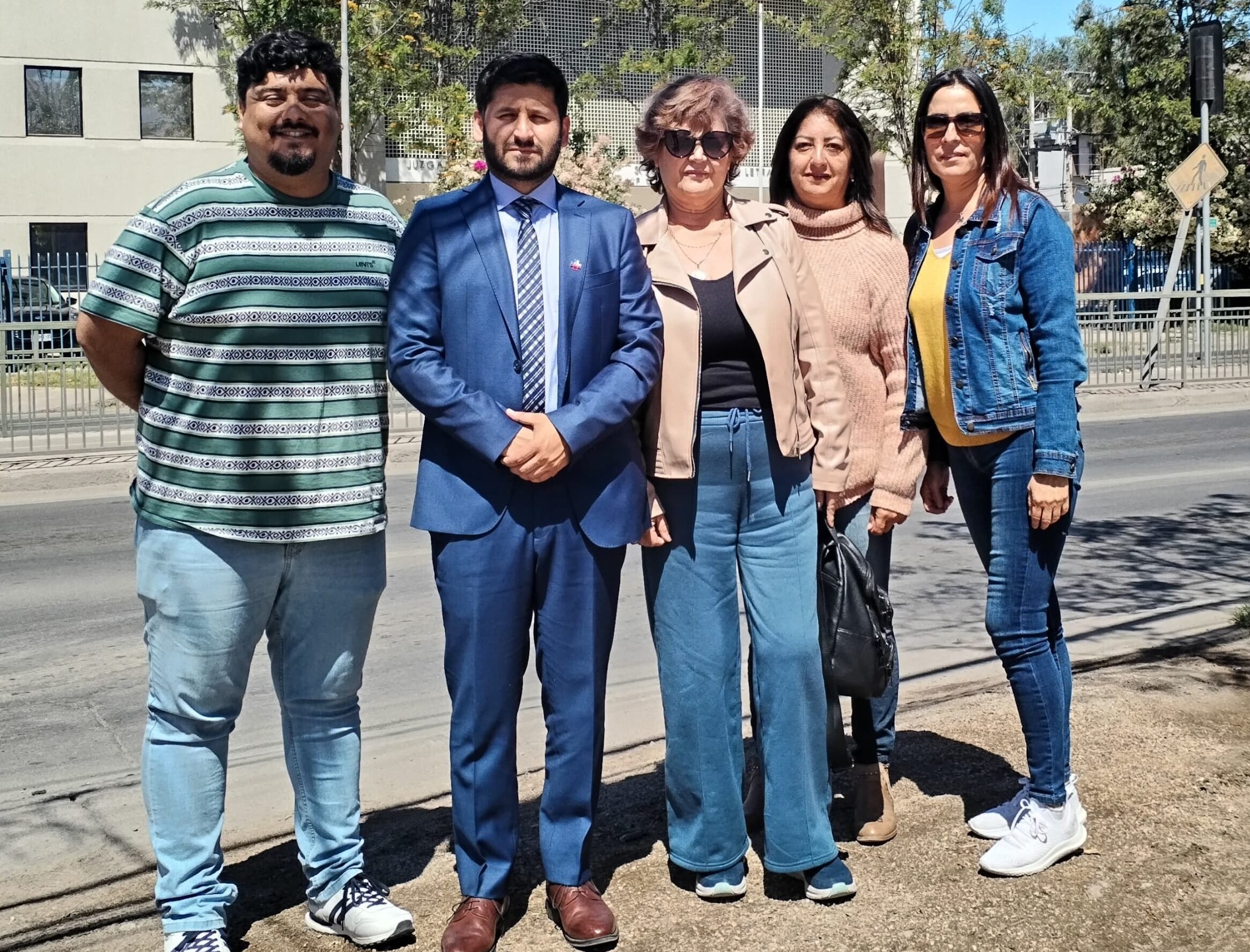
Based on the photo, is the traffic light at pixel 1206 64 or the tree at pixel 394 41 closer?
the traffic light at pixel 1206 64

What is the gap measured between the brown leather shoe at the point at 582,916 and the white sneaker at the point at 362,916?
378mm

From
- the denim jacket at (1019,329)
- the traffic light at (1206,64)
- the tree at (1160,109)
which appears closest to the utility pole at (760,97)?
the tree at (1160,109)

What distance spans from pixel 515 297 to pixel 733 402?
2.17 feet

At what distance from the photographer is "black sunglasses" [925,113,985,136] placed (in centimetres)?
398

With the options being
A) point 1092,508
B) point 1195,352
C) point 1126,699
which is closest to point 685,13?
point 1195,352

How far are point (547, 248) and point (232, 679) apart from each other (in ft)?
4.41

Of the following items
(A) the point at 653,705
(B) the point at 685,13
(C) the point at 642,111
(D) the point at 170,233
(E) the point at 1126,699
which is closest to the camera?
(D) the point at 170,233

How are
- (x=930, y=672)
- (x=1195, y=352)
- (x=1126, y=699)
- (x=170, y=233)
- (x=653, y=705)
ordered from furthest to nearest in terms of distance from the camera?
1. (x=1195, y=352)
2. (x=930, y=672)
3. (x=653, y=705)
4. (x=1126, y=699)
5. (x=170, y=233)

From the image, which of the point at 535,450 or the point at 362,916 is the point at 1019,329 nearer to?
the point at 535,450

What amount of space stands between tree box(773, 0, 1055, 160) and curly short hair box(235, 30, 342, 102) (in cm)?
2551

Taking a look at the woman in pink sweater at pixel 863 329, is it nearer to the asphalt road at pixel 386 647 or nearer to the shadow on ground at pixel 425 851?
the shadow on ground at pixel 425 851

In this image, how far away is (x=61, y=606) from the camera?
8.00 m

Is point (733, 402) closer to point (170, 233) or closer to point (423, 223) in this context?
point (423, 223)

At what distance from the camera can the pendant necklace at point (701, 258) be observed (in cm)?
377
